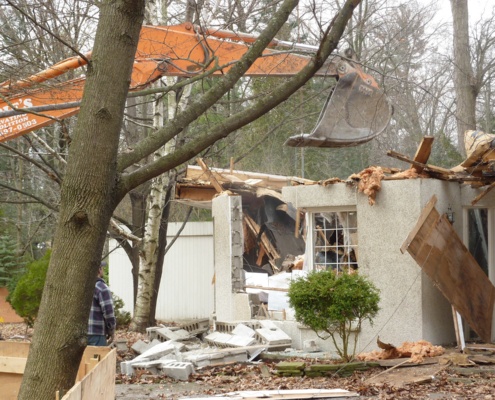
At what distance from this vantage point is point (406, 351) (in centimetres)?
1307

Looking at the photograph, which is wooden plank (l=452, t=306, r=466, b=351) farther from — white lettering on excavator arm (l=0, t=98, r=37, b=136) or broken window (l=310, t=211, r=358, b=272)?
white lettering on excavator arm (l=0, t=98, r=37, b=136)

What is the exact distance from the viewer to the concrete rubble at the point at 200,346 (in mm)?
13031

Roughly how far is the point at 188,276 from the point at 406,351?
1307 cm

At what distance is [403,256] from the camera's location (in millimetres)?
14086

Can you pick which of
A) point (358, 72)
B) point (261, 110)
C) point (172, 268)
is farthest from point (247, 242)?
point (261, 110)

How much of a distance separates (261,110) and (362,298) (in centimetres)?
681

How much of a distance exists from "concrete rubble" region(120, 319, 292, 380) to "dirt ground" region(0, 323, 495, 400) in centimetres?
17

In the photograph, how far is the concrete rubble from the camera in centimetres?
1303

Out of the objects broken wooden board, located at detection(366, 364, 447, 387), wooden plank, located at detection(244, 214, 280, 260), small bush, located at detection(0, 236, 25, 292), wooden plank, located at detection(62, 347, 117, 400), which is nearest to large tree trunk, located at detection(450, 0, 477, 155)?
wooden plank, located at detection(244, 214, 280, 260)

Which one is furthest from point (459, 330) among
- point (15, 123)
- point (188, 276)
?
point (188, 276)

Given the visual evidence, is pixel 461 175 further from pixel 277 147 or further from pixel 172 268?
pixel 277 147

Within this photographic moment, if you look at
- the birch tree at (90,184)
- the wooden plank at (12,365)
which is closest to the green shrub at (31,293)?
the wooden plank at (12,365)

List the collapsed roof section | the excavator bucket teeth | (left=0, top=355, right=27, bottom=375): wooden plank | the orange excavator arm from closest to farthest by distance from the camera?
(left=0, top=355, right=27, bottom=375): wooden plank < the orange excavator arm < the excavator bucket teeth < the collapsed roof section

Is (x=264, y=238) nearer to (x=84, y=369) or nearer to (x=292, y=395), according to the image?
(x=292, y=395)
